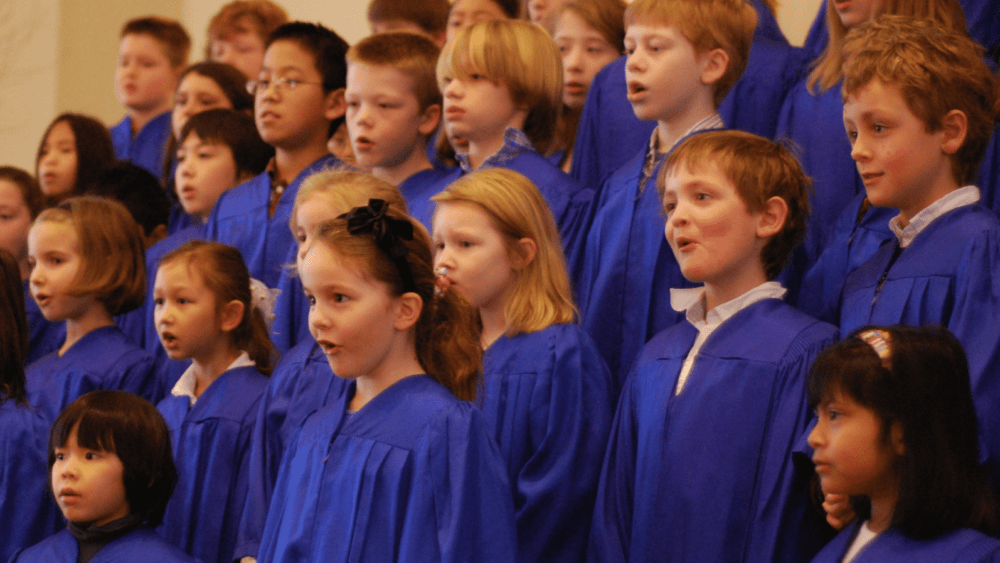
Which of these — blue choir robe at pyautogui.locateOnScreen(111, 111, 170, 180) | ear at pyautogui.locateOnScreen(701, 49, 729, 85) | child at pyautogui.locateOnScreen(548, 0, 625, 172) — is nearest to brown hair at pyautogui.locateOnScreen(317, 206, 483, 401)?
ear at pyautogui.locateOnScreen(701, 49, 729, 85)

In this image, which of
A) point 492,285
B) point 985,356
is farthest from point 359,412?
point 985,356

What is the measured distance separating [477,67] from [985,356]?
73.3 inches

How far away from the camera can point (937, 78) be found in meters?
2.71

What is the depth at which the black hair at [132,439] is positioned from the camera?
3129 millimetres

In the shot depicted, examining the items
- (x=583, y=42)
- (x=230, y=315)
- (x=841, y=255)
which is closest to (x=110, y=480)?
(x=230, y=315)

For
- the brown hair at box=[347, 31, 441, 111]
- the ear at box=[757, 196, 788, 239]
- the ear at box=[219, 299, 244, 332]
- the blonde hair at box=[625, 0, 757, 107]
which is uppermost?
the blonde hair at box=[625, 0, 757, 107]

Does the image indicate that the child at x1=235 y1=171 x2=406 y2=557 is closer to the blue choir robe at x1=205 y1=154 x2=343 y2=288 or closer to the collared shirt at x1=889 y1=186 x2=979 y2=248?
the blue choir robe at x1=205 y1=154 x2=343 y2=288

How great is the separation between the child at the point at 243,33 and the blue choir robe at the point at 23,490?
2.72m

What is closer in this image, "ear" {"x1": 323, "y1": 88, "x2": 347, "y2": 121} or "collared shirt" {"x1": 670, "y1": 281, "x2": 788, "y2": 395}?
"collared shirt" {"x1": 670, "y1": 281, "x2": 788, "y2": 395}

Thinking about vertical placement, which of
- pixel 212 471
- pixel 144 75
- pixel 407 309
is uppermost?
pixel 144 75

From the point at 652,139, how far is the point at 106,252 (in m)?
1.92

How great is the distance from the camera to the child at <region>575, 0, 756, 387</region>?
329 cm

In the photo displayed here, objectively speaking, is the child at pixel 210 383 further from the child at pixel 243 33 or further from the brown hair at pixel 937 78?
the child at pixel 243 33

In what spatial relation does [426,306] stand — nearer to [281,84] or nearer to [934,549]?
[934,549]
